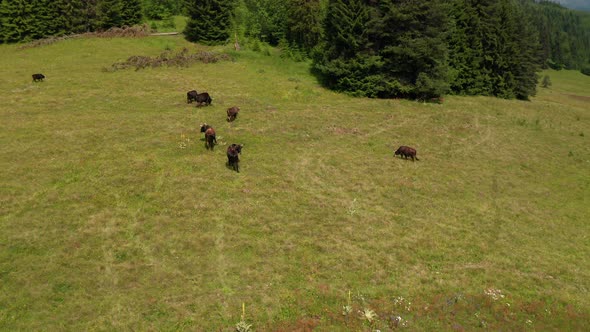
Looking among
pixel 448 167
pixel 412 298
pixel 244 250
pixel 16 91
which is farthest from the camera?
pixel 16 91

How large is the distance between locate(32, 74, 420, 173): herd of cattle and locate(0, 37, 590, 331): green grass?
26.1 inches

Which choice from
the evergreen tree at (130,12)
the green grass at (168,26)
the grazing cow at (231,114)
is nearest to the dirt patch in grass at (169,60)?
the green grass at (168,26)

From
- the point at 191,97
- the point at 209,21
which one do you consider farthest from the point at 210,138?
the point at 209,21

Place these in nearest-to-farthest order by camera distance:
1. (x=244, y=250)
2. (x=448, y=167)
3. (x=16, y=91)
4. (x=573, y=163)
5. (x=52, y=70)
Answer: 1. (x=244, y=250)
2. (x=448, y=167)
3. (x=573, y=163)
4. (x=16, y=91)
5. (x=52, y=70)

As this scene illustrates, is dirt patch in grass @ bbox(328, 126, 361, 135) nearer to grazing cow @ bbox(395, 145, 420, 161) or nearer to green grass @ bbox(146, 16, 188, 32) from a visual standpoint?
grazing cow @ bbox(395, 145, 420, 161)

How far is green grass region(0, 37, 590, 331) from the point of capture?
Answer: 47.5 ft

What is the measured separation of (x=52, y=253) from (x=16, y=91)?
87.5ft

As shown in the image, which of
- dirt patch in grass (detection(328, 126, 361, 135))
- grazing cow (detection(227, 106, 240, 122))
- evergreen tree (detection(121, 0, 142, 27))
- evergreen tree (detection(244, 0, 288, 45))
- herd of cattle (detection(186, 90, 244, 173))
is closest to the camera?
herd of cattle (detection(186, 90, 244, 173))

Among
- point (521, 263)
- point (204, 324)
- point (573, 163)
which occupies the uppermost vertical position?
point (573, 163)

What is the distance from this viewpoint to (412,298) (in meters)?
15.4

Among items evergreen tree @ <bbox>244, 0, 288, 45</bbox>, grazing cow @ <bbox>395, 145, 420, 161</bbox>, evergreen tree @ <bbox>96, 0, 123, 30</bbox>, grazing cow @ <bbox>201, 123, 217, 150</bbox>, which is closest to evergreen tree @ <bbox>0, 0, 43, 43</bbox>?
evergreen tree @ <bbox>96, 0, 123, 30</bbox>

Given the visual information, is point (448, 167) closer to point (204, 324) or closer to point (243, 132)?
point (243, 132)

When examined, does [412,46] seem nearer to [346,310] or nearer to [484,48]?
[484,48]

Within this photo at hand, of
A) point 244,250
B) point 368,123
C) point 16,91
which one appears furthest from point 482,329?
point 16,91
